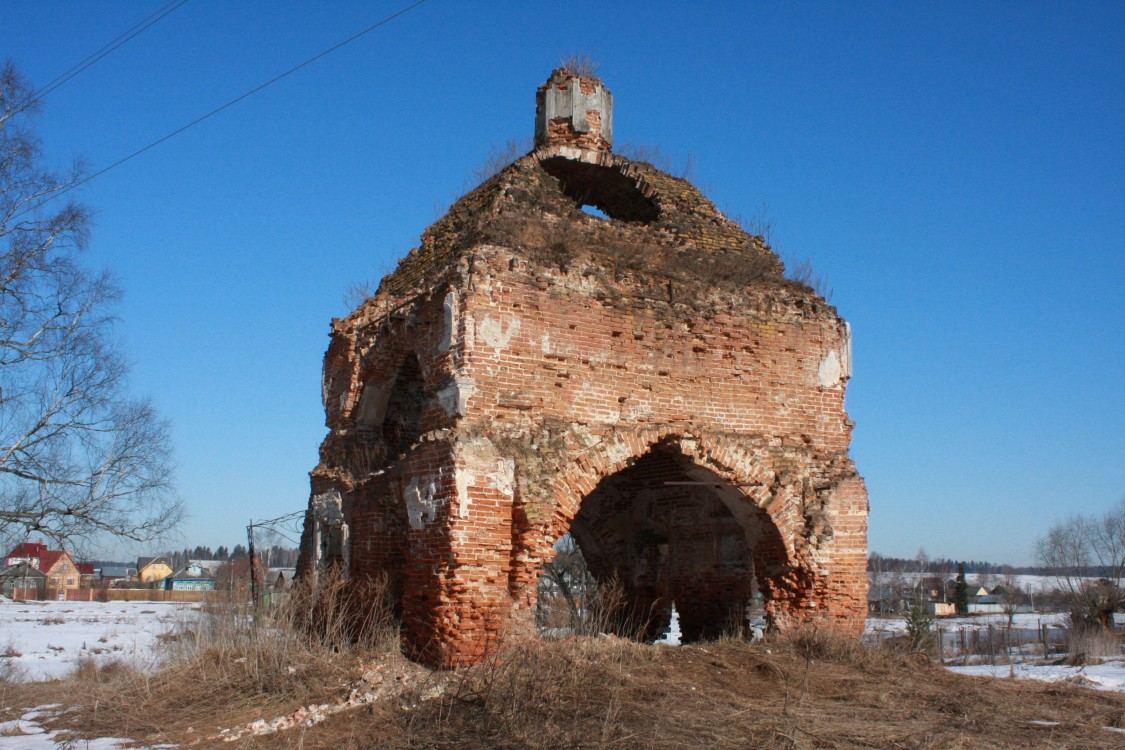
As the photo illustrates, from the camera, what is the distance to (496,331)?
8.06 m

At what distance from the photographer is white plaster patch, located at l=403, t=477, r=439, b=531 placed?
7695 mm

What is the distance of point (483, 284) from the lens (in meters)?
8.05

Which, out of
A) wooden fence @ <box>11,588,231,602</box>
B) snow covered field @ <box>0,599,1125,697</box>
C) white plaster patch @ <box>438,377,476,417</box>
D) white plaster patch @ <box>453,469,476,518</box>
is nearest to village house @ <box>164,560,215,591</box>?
wooden fence @ <box>11,588,231,602</box>

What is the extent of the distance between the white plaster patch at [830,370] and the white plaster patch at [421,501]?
4.43m

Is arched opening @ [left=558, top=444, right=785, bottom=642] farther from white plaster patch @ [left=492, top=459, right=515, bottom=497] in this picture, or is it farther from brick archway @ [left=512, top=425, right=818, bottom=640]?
white plaster patch @ [left=492, top=459, right=515, bottom=497]

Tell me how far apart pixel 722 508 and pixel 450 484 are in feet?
14.4

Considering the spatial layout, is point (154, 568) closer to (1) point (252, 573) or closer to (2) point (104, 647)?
(2) point (104, 647)

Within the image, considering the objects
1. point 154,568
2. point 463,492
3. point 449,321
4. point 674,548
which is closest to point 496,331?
point 449,321

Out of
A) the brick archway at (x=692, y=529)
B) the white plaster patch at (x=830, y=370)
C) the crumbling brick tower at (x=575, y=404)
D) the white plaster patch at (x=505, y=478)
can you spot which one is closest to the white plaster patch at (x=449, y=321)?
the crumbling brick tower at (x=575, y=404)

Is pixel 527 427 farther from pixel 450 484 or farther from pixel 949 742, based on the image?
pixel 949 742

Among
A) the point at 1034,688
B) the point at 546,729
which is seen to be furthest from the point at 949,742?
the point at 1034,688

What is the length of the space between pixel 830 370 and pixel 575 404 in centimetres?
316

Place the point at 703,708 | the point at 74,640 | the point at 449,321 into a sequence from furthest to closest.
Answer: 1. the point at 74,640
2. the point at 449,321
3. the point at 703,708

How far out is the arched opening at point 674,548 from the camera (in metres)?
10.4
